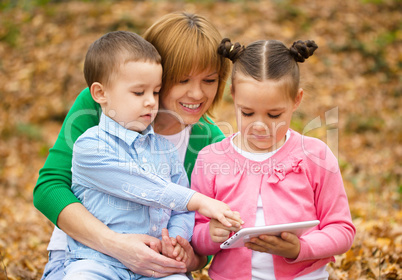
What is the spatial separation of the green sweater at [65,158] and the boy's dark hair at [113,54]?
0.38 metres

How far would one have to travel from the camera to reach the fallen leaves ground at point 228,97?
555 centimetres

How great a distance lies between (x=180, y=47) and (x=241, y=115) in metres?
0.63

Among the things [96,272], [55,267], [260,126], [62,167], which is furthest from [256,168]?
[55,267]


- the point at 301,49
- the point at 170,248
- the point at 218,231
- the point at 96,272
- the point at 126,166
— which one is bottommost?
the point at 96,272

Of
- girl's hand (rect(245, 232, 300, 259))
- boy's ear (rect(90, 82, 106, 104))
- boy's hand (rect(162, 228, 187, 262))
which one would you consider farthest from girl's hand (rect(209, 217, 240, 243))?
boy's ear (rect(90, 82, 106, 104))

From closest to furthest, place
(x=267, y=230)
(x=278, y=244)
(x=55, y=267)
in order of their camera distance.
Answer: (x=267, y=230) < (x=278, y=244) < (x=55, y=267)

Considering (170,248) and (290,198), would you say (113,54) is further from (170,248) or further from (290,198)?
(290,198)

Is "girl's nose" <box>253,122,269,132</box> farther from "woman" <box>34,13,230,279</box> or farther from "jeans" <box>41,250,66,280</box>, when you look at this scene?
"jeans" <box>41,250,66,280</box>

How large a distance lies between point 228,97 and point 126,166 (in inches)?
211

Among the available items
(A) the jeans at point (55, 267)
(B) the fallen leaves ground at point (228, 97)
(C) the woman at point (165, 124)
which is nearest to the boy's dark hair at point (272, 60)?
(C) the woman at point (165, 124)

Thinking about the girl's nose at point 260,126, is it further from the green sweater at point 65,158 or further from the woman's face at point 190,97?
the green sweater at point 65,158

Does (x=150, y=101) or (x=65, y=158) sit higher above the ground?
(x=150, y=101)

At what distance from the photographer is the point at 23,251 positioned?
13.5ft

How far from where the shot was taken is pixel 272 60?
2.32 m
